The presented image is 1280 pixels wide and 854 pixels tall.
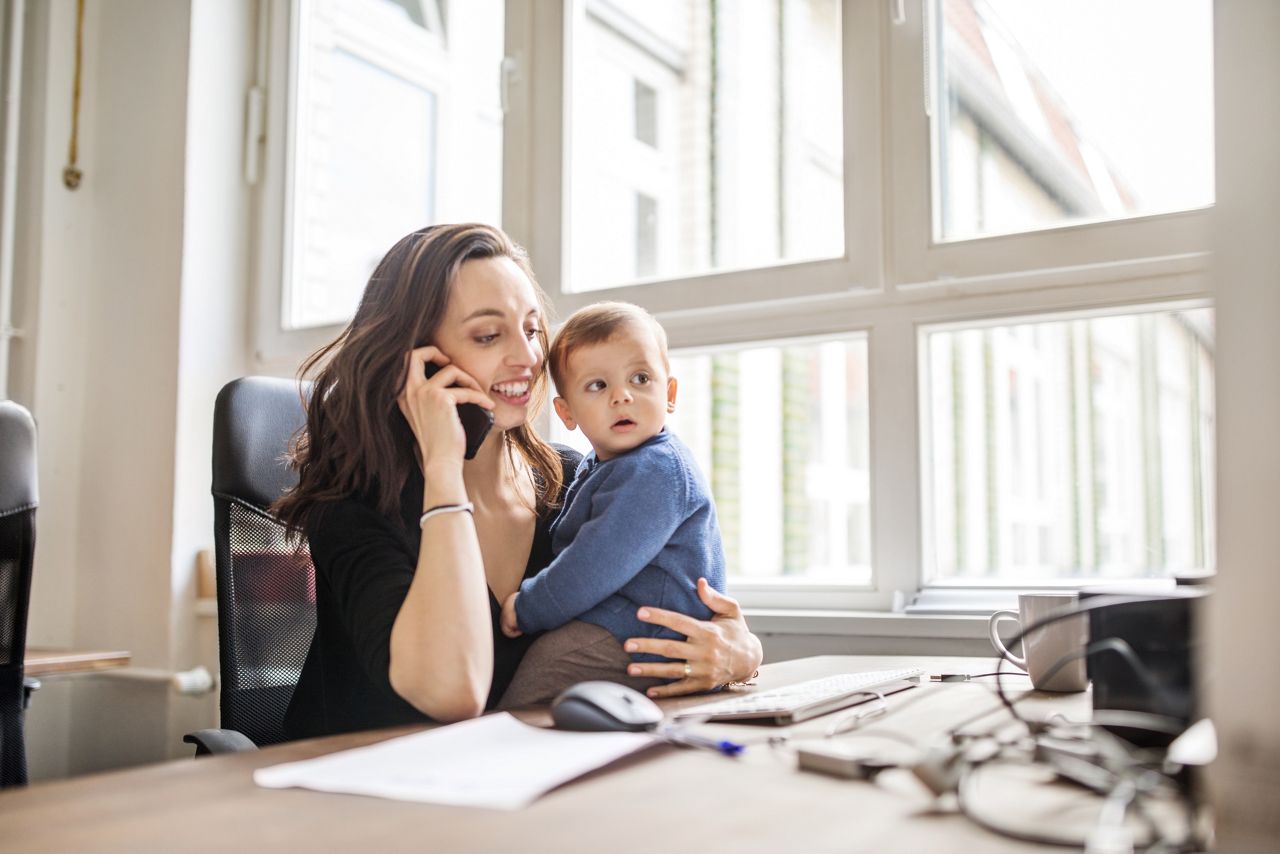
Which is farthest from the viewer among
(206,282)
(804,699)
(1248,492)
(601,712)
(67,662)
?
(206,282)

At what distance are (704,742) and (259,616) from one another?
0.95 meters

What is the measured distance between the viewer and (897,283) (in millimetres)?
2014

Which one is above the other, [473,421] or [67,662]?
[473,421]

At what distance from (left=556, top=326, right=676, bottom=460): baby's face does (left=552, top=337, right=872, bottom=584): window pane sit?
105 inches

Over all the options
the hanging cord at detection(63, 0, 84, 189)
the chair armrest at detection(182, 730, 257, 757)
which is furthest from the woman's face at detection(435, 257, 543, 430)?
the hanging cord at detection(63, 0, 84, 189)

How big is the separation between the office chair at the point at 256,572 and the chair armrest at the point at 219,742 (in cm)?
17

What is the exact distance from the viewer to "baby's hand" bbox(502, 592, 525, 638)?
4.52 ft

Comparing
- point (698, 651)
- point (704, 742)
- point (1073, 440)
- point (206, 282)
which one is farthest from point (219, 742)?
point (1073, 440)

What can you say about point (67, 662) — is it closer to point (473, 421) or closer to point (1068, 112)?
point (473, 421)

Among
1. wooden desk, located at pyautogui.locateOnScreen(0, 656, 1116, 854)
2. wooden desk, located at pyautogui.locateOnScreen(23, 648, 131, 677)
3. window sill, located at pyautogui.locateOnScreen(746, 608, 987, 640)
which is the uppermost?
wooden desk, located at pyautogui.locateOnScreen(0, 656, 1116, 854)

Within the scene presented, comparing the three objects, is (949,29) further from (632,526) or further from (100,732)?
(100,732)

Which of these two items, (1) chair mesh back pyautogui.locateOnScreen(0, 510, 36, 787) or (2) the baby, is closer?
(2) the baby

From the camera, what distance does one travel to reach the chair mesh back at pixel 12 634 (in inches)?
62.2

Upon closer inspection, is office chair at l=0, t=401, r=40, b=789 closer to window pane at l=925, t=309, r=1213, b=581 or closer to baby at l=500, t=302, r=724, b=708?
baby at l=500, t=302, r=724, b=708
